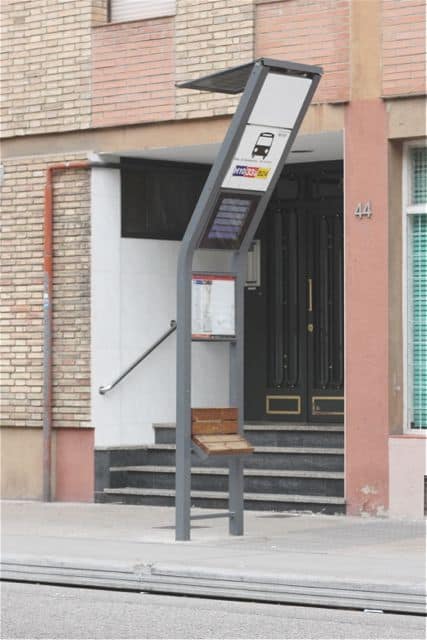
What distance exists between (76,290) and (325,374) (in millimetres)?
3167

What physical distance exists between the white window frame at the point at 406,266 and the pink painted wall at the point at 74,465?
396cm

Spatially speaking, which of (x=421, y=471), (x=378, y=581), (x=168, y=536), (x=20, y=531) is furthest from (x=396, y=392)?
(x=378, y=581)

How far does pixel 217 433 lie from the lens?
1379 cm

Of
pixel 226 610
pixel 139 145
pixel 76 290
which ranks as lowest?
pixel 226 610

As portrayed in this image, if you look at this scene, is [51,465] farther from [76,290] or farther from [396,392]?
[396,392]

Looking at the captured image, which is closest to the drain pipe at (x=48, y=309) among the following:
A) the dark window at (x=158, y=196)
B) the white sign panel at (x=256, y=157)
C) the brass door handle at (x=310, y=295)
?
the dark window at (x=158, y=196)

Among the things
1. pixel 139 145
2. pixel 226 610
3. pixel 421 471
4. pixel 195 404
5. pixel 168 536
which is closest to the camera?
pixel 226 610

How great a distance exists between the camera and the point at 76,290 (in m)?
18.1

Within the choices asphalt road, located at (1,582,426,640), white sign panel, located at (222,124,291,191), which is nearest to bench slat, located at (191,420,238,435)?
white sign panel, located at (222,124,291,191)

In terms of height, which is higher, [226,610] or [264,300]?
[264,300]

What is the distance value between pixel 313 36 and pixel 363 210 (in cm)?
196

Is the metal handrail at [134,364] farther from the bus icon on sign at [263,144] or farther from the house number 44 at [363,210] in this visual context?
the bus icon on sign at [263,144]

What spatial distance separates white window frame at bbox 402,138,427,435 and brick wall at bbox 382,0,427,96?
66cm

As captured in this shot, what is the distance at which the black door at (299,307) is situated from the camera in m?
18.6
